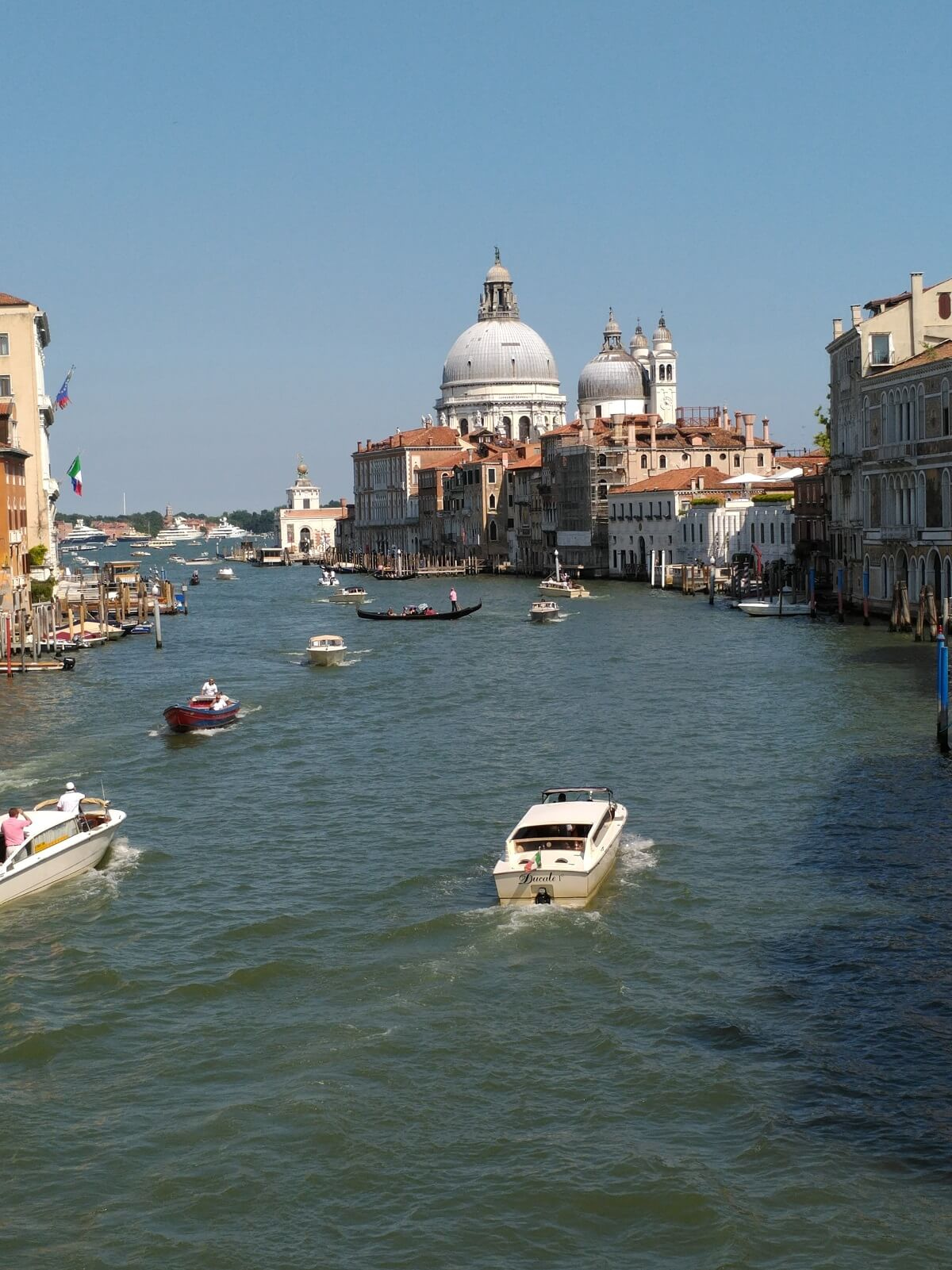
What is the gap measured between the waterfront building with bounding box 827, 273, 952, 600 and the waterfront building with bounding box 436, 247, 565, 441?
336 ft

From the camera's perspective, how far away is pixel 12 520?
5678 centimetres

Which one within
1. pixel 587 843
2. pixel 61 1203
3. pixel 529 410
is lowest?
pixel 61 1203

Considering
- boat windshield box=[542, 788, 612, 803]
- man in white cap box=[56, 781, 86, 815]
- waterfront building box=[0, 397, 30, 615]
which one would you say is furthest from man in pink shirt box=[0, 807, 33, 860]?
waterfront building box=[0, 397, 30, 615]

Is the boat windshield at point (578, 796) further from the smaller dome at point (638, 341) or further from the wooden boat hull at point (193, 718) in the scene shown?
the smaller dome at point (638, 341)

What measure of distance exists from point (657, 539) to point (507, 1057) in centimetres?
8028

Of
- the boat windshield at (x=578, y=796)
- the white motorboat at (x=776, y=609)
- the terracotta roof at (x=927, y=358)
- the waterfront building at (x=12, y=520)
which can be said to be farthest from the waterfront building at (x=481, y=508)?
the boat windshield at (x=578, y=796)

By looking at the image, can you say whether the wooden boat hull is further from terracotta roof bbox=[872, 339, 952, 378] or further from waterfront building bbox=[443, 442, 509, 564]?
waterfront building bbox=[443, 442, 509, 564]

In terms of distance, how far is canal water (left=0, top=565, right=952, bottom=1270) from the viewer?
11609mm

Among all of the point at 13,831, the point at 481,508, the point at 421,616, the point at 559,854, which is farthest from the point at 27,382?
the point at 481,508

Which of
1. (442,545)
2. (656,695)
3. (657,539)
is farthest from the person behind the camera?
(442,545)

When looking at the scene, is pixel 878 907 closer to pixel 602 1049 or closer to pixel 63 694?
pixel 602 1049

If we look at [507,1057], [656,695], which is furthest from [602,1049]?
[656,695]

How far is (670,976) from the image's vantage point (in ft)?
53.1

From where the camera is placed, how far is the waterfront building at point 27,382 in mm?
65188
